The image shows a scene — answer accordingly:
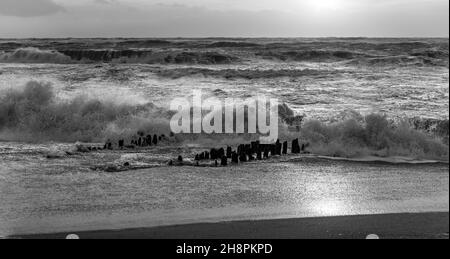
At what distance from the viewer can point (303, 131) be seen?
1020 centimetres

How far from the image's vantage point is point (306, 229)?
515 cm

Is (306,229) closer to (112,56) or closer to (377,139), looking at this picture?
(377,139)

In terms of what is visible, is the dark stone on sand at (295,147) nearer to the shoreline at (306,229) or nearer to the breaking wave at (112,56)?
the shoreline at (306,229)

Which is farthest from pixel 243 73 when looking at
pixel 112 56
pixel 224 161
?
pixel 224 161

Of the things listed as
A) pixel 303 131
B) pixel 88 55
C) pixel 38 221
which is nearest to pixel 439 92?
pixel 303 131

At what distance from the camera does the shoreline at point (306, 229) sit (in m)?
4.95

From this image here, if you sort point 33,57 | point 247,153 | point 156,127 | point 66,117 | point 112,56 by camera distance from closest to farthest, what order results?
1. point 247,153
2. point 156,127
3. point 66,117
4. point 33,57
5. point 112,56

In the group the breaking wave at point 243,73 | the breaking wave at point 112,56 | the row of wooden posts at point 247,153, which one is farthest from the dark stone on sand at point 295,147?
the breaking wave at point 112,56

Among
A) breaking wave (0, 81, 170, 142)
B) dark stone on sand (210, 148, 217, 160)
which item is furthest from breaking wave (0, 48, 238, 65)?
dark stone on sand (210, 148, 217, 160)

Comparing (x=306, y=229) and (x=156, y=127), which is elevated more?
(x=306, y=229)

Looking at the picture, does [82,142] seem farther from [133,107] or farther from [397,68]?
[397,68]

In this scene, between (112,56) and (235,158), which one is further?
(112,56)

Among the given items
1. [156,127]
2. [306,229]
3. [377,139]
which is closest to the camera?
[306,229]
